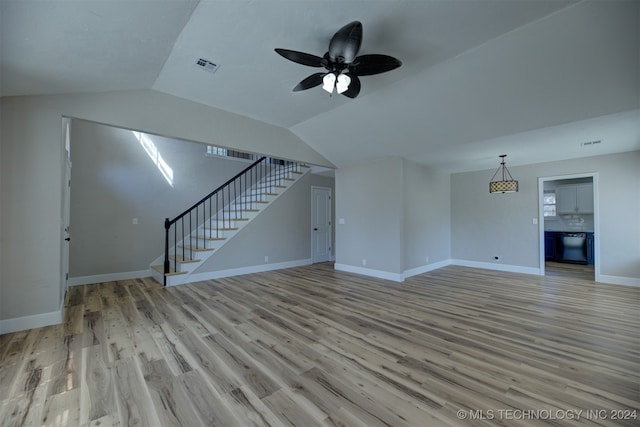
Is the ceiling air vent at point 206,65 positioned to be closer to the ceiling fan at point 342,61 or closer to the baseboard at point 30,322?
the ceiling fan at point 342,61

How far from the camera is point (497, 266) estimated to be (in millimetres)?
6355

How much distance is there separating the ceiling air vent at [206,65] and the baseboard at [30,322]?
3310mm

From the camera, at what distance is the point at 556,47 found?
2.42 m

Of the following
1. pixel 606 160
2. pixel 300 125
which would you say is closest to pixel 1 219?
pixel 300 125

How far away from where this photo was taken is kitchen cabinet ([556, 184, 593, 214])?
6988mm

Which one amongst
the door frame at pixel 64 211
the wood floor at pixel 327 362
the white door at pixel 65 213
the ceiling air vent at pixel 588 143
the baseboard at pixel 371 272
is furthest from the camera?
the baseboard at pixel 371 272

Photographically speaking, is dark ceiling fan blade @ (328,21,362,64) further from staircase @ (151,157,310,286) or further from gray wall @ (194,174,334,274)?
gray wall @ (194,174,334,274)

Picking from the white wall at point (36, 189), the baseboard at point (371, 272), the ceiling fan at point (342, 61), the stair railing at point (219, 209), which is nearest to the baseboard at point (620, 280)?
the baseboard at point (371, 272)

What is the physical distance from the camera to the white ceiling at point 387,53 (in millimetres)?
1988

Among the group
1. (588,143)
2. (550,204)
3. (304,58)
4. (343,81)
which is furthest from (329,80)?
(550,204)

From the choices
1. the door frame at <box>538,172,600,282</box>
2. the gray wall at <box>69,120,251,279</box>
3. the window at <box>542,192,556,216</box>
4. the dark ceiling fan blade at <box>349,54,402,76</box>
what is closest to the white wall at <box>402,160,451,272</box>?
the door frame at <box>538,172,600,282</box>

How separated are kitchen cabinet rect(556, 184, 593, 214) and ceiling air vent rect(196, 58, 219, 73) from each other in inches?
372

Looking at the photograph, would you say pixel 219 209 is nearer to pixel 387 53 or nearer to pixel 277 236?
pixel 277 236

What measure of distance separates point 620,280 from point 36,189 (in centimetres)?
926
